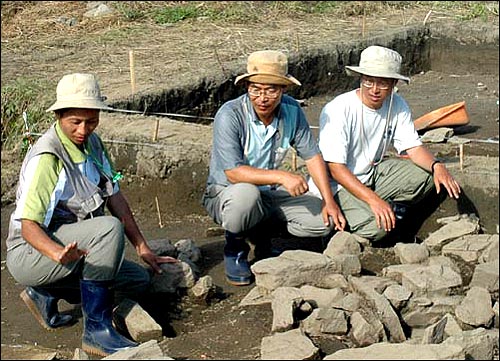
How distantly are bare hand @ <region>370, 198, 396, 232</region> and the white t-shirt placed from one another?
0.89ft

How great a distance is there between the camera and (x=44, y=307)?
4555mm

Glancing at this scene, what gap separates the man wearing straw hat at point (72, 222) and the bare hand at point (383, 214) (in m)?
1.43

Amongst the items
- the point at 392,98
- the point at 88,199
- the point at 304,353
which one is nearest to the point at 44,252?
the point at 88,199

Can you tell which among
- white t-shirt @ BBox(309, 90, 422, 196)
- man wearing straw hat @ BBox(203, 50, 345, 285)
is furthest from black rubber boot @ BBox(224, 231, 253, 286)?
white t-shirt @ BBox(309, 90, 422, 196)

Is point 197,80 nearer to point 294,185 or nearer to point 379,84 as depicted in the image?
point 379,84

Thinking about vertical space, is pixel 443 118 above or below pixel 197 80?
below

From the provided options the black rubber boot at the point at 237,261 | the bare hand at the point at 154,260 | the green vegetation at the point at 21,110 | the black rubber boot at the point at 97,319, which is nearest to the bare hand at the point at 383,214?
the black rubber boot at the point at 237,261

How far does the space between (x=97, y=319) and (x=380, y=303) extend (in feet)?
3.96

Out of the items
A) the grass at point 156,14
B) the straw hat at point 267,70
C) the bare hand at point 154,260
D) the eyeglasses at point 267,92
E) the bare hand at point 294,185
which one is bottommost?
the grass at point 156,14

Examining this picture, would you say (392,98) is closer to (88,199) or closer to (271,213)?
(271,213)

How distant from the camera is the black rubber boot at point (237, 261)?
5.12m

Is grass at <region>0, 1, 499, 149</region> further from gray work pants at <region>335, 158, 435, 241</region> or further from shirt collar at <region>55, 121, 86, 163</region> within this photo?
shirt collar at <region>55, 121, 86, 163</region>

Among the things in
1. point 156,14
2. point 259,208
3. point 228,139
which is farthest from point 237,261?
point 156,14

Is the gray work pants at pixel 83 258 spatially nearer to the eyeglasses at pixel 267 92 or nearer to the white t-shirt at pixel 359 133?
the eyeglasses at pixel 267 92
